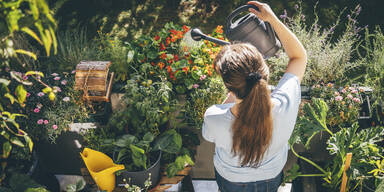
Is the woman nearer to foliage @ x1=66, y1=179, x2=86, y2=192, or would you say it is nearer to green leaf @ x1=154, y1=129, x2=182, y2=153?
green leaf @ x1=154, y1=129, x2=182, y2=153

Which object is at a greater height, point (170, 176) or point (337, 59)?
point (337, 59)

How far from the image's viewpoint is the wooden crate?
220 centimetres

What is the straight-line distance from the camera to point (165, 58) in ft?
7.75

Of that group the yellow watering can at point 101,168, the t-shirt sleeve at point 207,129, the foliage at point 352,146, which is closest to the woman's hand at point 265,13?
the t-shirt sleeve at point 207,129

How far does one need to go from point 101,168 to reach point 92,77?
677 millimetres

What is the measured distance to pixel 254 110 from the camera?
125 cm

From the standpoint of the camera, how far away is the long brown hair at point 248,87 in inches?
47.4

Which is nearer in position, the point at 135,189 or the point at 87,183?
the point at 135,189

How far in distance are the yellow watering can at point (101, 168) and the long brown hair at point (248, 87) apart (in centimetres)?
96

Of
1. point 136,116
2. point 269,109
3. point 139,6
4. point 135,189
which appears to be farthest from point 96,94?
point 139,6

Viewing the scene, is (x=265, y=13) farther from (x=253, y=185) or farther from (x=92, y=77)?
(x=92, y=77)

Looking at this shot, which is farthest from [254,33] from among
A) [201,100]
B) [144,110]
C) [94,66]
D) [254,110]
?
[94,66]

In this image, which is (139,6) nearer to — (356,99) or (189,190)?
(189,190)

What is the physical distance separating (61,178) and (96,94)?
100cm
